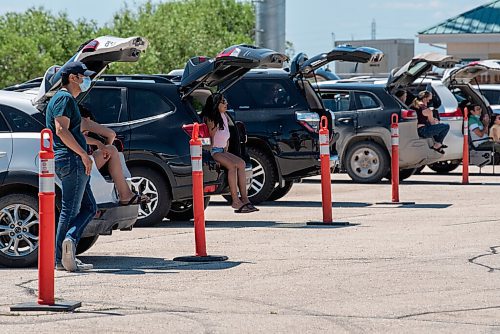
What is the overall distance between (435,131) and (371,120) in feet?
3.59

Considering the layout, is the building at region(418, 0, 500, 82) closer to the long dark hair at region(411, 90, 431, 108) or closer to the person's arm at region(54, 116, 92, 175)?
the long dark hair at region(411, 90, 431, 108)

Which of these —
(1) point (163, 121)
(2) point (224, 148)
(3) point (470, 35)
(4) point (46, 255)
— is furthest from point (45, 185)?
(3) point (470, 35)

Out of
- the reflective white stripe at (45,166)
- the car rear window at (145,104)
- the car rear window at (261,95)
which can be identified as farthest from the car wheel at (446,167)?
the reflective white stripe at (45,166)

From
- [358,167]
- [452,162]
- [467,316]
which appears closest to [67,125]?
[467,316]

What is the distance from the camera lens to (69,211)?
1073 centimetres

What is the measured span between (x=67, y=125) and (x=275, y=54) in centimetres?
496

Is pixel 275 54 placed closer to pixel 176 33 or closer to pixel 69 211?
pixel 69 211

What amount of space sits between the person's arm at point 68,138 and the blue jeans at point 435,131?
11.8 m

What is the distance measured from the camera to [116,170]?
11.7 meters

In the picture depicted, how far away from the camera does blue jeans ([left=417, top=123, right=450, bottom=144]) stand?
2177 centimetres

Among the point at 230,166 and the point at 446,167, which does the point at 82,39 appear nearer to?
the point at 446,167

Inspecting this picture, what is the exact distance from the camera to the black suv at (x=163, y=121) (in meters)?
14.9

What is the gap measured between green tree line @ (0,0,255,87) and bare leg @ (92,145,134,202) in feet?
159

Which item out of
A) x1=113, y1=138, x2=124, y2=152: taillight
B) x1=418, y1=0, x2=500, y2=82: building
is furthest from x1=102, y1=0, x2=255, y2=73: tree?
x1=113, y1=138, x2=124, y2=152: taillight
